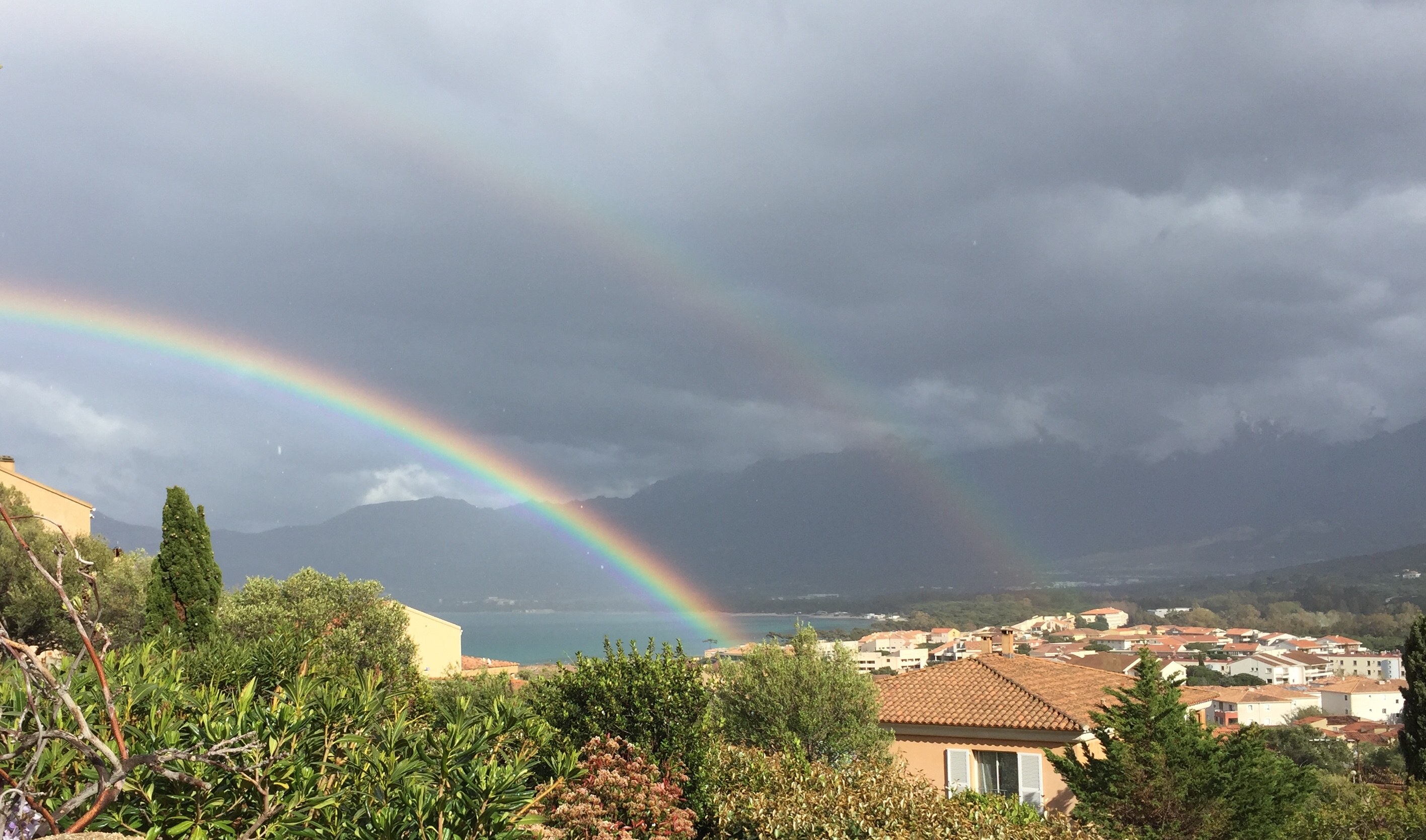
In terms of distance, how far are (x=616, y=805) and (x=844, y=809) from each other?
2062 millimetres

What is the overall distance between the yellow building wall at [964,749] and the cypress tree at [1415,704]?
47.7 feet

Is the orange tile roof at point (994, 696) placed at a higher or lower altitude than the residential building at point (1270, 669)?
higher

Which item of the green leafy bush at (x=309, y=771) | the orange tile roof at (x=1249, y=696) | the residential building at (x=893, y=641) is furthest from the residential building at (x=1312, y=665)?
the green leafy bush at (x=309, y=771)

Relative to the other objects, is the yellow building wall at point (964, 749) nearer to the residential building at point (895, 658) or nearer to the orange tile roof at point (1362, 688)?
the residential building at point (895, 658)

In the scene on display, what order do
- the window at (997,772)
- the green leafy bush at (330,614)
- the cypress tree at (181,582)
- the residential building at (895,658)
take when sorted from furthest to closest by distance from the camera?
the residential building at (895,658) < the green leafy bush at (330,614) < the window at (997,772) < the cypress tree at (181,582)

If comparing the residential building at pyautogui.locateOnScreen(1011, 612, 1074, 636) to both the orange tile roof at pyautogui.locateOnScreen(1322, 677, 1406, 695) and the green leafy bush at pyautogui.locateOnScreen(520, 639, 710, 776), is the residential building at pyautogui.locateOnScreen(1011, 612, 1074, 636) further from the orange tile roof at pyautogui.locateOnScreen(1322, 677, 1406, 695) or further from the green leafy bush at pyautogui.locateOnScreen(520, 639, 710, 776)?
the green leafy bush at pyautogui.locateOnScreen(520, 639, 710, 776)

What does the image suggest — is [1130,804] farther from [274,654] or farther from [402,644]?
[402,644]

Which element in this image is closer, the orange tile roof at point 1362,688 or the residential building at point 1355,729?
the residential building at point 1355,729

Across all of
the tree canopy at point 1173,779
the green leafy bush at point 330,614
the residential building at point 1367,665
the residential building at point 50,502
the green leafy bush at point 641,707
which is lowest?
the residential building at point 1367,665

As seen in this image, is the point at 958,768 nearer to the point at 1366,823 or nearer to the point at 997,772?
the point at 997,772

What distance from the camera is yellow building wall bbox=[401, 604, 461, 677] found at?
142 ft

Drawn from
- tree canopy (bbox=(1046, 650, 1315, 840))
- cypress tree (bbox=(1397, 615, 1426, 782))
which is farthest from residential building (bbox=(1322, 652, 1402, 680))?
tree canopy (bbox=(1046, 650, 1315, 840))

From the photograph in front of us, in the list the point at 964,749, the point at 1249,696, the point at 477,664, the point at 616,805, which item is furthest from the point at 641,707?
the point at 1249,696

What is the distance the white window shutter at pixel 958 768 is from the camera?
21.2 metres
